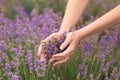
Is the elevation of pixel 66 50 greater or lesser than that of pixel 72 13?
lesser

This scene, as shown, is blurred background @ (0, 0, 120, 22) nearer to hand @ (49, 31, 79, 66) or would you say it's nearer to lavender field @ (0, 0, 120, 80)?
lavender field @ (0, 0, 120, 80)

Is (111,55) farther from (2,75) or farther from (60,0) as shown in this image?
(60,0)

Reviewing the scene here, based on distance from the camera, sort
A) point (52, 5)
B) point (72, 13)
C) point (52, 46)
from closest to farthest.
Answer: point (52, 46) → point (72, 13) → point (52, 5)

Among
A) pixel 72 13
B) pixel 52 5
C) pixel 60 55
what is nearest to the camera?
pixel 60 55

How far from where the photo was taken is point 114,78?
2.21 metres

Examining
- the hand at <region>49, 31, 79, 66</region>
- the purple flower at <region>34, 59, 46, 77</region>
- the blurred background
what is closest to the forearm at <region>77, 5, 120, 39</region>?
the hand at <region>49, 31, 79, 66</region>

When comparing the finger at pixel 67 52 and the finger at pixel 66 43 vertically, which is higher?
the finger at pixel 66 43

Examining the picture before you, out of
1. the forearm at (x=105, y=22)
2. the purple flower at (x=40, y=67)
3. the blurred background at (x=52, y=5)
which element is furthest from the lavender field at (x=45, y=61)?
the blurred background at (x=52, y=5)

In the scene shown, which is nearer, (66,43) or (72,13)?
(66,43)

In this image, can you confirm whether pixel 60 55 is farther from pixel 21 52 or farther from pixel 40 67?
pixel 21 52

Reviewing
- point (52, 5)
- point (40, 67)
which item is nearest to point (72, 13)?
point (40, 67)

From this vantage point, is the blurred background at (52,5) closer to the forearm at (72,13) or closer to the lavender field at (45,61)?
the lavender field at (45,61)

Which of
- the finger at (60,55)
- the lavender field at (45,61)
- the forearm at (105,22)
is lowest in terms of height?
the lavender field at (45,61)

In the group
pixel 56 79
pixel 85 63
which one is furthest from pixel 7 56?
pixel 85 63
